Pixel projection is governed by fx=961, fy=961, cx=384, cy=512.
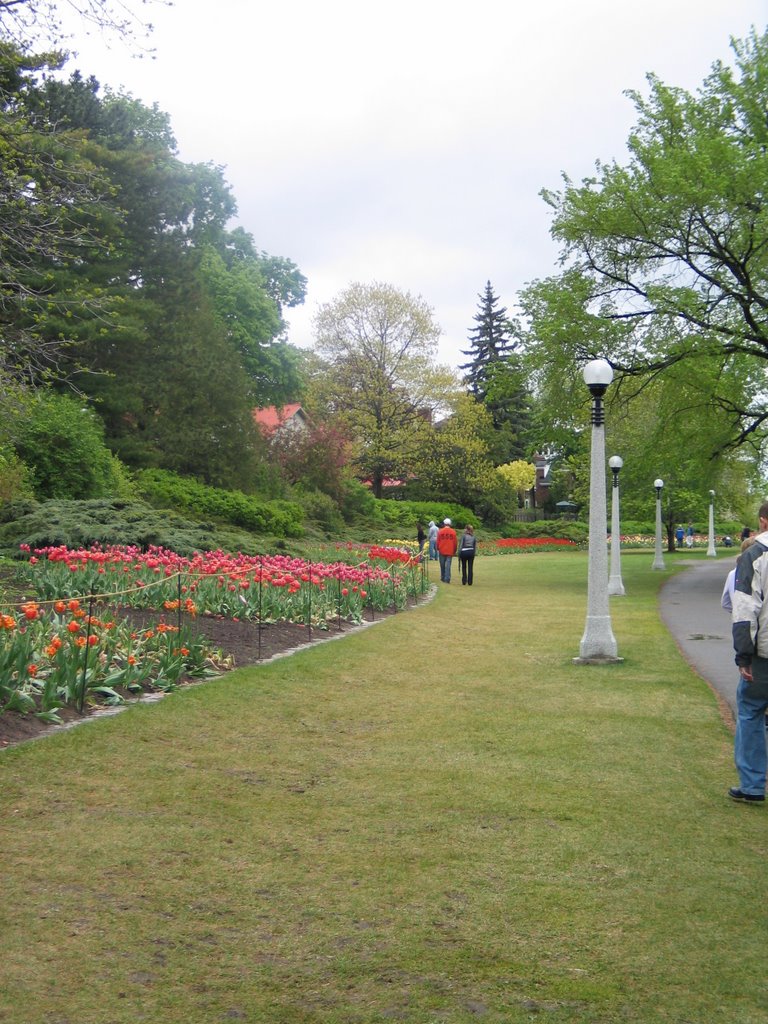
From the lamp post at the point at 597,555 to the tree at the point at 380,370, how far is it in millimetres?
41265

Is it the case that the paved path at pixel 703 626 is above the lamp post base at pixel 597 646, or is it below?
below

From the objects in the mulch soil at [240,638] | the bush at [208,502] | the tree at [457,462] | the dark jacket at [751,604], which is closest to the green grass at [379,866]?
the mulch soil at [240,638]

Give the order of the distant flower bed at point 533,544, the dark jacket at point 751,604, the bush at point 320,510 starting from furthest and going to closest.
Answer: the distant flower bed at point 533,544 < the bush at point 320,510 < the dark jacket at point 751,604

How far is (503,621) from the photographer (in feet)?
53.3

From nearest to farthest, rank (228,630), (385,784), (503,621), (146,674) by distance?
(385,784) < (146,674) < (228,630) < (503,621)

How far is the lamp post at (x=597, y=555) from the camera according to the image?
11609mm

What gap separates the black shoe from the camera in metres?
5.87

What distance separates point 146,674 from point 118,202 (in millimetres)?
26488

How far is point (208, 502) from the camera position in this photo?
29125 mm

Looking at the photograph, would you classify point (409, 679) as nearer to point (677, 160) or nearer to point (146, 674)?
point (146, 674)

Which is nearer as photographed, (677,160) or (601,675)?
(601,675)

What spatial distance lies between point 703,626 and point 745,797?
35.0 ft

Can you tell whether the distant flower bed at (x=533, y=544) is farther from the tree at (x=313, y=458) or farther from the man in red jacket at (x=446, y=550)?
the man in red jacket at (x=446, y=550)

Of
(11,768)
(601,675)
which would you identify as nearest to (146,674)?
(11,768)
